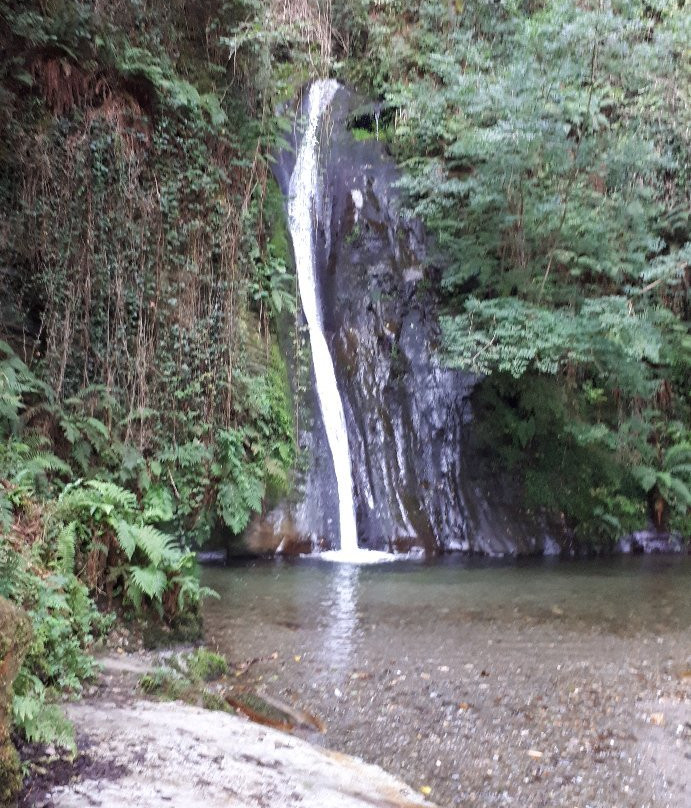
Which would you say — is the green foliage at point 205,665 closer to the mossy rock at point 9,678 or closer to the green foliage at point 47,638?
the green foliage at point 47,638

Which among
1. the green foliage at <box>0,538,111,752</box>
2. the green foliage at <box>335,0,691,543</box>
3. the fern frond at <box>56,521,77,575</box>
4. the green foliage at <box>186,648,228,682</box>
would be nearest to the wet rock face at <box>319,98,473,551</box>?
the green foliage at <box>335,0,691,543</box>

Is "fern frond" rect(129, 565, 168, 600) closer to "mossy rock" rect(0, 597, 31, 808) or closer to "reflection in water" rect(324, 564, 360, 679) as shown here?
"reflection in water" rect(324, 564, 360, 679)

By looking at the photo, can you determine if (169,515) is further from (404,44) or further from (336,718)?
(404,44)

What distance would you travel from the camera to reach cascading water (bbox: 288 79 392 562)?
35.6 feet

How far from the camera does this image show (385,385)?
12.2m

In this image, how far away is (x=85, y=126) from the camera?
30.6 feet

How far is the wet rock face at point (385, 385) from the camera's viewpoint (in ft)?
36.6

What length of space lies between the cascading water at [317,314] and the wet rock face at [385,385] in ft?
0.45

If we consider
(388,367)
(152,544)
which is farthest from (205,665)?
(388,367)

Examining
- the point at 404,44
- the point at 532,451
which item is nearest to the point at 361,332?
the point at 532,451

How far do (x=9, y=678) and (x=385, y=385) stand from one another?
9.73m

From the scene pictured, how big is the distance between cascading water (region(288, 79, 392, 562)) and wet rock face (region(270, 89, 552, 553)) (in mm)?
138

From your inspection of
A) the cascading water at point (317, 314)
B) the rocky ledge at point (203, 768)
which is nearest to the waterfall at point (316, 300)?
the cascading water at point (317, 314)

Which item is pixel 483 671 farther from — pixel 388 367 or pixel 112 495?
pixel 388 367
